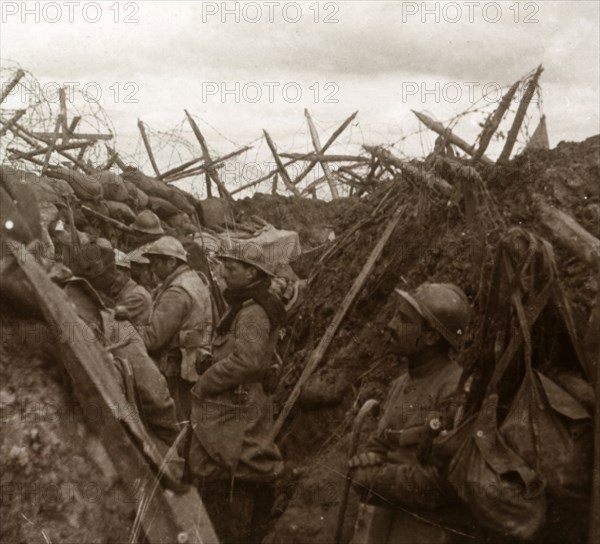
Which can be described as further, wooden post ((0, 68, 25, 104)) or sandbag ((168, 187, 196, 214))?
sandbag ((168, 187, 196, 214))

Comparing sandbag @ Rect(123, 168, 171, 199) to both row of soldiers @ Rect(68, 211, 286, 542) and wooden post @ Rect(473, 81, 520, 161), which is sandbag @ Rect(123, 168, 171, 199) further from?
wooden post @ Rect(473, 81, 520, 161)

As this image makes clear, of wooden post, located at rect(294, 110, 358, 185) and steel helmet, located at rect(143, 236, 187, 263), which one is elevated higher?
wooden post, located at rect(294, 110, 358, 185)

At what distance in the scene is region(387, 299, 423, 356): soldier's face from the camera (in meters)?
3.78

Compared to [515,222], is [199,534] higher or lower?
lower

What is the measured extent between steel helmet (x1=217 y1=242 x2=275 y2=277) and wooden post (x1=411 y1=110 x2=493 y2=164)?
2955 mm

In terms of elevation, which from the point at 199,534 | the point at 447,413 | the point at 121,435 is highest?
the point at 121,435

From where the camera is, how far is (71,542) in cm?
248

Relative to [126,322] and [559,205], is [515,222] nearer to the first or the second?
[559,205]

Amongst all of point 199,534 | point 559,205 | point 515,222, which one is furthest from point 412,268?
point 199,534

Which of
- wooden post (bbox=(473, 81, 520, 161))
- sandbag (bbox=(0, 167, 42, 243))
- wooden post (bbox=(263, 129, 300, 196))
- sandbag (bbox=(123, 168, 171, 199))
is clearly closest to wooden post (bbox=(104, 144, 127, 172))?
sandbag (bbox=(123, 168, 171, 199))

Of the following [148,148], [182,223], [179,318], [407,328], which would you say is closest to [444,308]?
[407,328]

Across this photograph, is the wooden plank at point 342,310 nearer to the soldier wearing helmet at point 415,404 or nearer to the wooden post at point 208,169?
the soldier wearing helmet at point 415,404

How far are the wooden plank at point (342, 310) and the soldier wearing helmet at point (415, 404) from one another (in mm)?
3690

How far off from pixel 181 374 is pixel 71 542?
4869 millimetres
